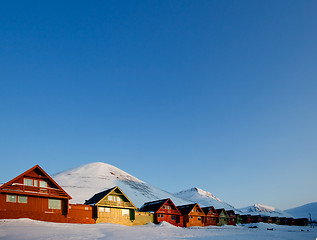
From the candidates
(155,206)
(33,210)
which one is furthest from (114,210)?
(33,210)

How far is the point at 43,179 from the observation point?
43.3 metres

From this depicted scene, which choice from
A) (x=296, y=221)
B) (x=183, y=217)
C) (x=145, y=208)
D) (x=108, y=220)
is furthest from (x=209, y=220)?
(x=296, y=221)

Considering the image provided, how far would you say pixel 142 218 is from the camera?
57250 mm

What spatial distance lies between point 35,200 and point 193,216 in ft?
138

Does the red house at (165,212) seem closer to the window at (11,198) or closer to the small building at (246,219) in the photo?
the window at (11,198)

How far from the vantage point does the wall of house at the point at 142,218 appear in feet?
183

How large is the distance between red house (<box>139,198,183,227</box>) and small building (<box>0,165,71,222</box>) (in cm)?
2332

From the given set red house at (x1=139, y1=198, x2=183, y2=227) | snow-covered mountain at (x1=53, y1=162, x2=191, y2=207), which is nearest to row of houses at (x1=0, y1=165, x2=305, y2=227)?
red house at (x1=139, y1=198, x2=183, y2=227)

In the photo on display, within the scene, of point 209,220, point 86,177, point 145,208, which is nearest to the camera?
point 145,208

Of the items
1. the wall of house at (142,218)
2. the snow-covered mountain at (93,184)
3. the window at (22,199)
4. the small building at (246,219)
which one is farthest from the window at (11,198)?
the small building at (246,219)

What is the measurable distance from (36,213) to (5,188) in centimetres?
586

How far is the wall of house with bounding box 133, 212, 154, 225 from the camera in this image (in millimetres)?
55875

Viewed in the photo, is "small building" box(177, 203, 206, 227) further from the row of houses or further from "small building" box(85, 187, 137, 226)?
"small building" box(85, 187, 137, 226)

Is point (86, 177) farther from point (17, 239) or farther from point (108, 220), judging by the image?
point (17, 239)
